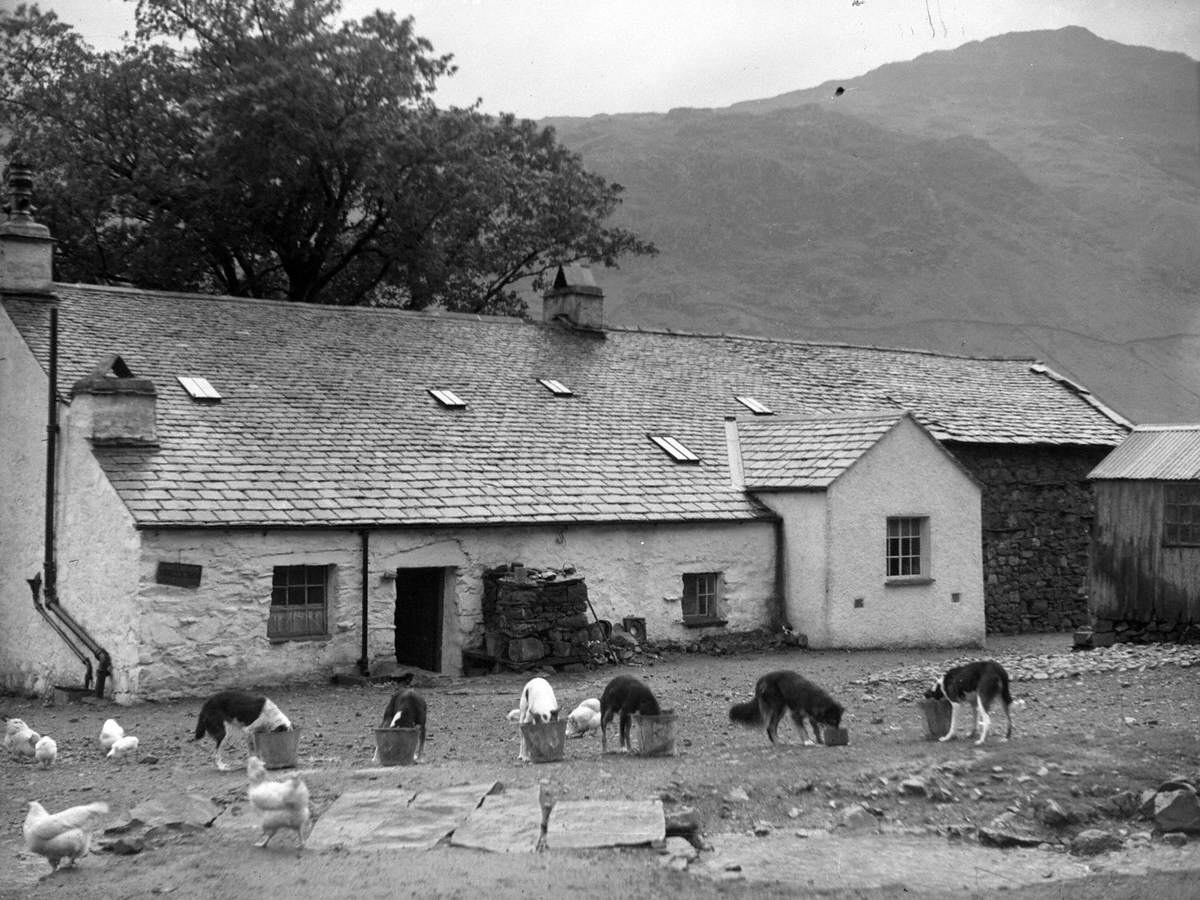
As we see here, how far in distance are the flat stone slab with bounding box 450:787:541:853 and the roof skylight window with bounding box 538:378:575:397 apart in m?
15.3

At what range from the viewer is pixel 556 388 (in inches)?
968

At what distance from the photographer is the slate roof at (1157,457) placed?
20375 mm

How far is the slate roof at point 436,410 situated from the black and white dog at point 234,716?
17.5ft

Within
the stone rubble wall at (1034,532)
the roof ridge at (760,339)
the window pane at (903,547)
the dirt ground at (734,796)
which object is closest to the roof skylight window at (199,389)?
the dirt ground at (734,796)

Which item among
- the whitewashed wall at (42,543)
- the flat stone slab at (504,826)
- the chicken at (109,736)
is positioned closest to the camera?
the flat stone slab at (504,826)

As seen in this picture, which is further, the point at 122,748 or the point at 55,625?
the point at 55,625

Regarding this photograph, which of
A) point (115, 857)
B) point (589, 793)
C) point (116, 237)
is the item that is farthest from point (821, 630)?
Result: point (116, 237)

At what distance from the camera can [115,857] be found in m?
8.84

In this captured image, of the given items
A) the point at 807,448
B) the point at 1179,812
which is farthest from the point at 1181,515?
the point at 1179,812

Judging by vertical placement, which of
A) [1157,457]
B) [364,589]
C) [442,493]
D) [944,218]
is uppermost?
[944,218]

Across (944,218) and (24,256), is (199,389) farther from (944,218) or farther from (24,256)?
(944,218)

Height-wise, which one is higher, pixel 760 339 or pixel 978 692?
pixel 760 339

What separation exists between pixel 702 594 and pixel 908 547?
13.1 ft

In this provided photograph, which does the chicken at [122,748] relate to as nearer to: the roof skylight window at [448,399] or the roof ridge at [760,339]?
the roof skylight window at [448,399]
